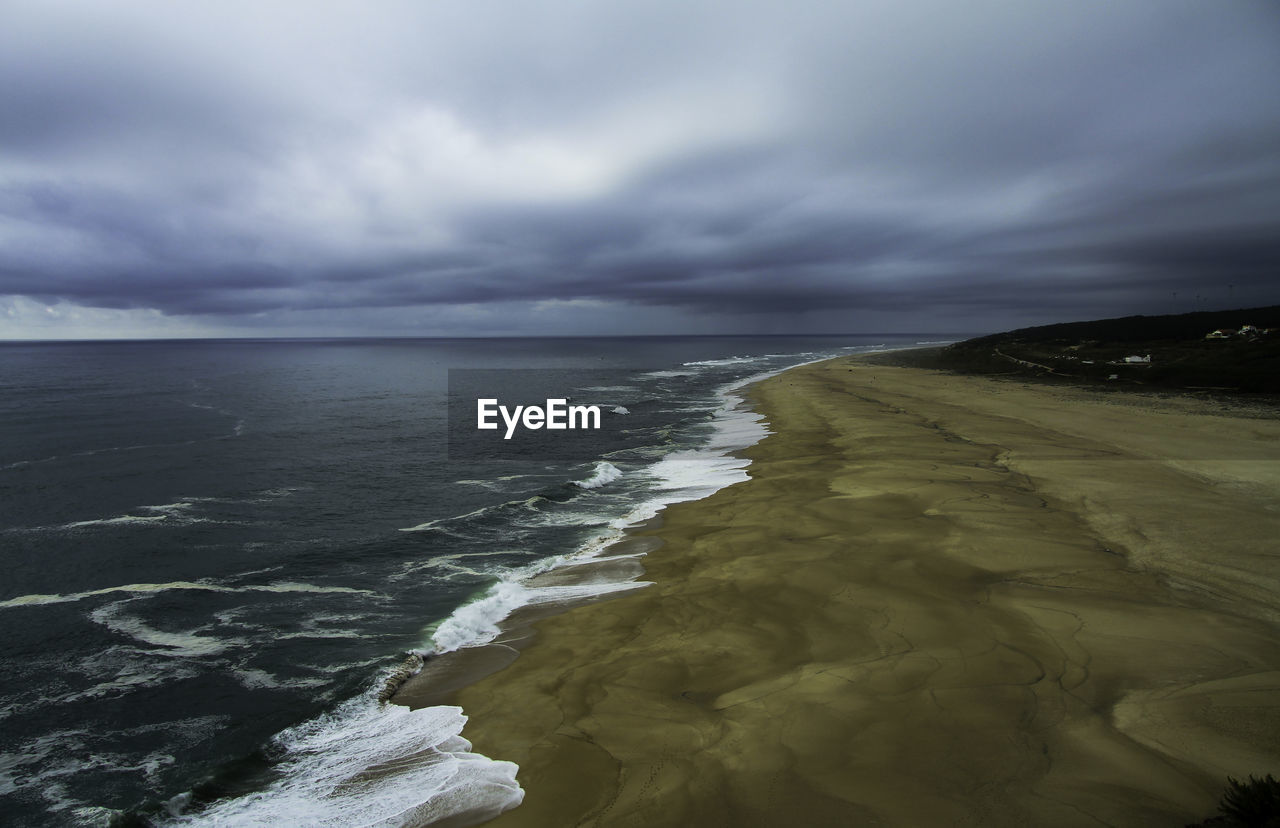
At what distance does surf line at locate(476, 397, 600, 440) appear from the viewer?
38.7 m

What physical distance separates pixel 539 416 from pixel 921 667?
3804cm

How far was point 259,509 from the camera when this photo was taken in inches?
776

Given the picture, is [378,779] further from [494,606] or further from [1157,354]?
[1157,354]

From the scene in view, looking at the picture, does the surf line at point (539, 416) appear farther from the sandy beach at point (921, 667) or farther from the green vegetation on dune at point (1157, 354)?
the green vegetation on dune at point (1157, 354)

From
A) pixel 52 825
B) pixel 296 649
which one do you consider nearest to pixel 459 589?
pixel 296 649

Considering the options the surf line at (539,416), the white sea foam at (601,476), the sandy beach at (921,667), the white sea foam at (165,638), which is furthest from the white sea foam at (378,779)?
A: the surf line at (539,416)

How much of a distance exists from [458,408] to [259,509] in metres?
28.4

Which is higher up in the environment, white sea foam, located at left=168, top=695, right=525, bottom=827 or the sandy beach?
the sandy beach

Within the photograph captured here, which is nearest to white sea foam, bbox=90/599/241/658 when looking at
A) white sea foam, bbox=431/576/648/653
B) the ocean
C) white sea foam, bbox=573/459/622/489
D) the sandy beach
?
the ocean

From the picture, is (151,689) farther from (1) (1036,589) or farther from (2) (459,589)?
(1) (1036,589)

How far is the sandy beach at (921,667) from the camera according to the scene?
559 centimetres

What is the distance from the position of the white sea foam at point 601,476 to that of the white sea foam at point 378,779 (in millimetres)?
14239

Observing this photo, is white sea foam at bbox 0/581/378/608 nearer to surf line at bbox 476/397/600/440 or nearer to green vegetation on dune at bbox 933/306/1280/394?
surf line at bbox 476/397/600/440

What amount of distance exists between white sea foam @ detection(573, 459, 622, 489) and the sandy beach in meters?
6.53
